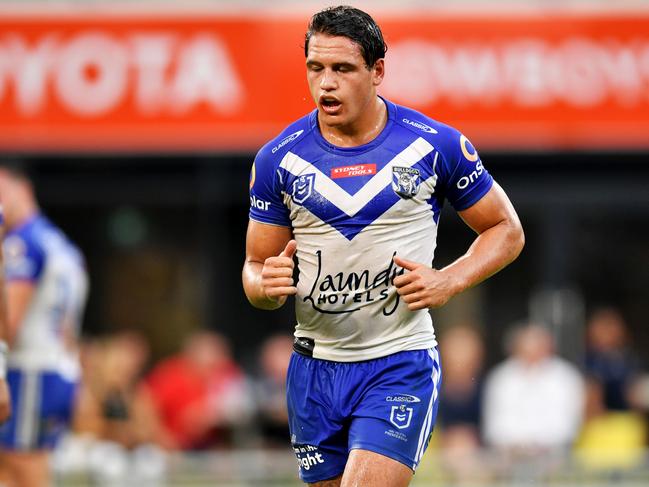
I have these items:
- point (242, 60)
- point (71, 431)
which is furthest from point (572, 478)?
point (242, 60)

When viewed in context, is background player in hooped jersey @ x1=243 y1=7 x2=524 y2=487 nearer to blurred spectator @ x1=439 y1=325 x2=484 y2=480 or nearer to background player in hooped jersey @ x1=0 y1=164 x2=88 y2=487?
background player in hooped jersey @ x1=0 y1=164 x2=88 y2=487

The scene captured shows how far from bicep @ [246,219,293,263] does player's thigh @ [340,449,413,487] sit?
0.95 metres

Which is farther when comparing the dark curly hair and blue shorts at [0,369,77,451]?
blue shorts at [0,369,77,451]

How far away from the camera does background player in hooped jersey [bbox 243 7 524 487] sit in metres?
5.75

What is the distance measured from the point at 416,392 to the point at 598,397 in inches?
309

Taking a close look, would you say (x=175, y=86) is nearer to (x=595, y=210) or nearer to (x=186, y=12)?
(x=186, y=12)

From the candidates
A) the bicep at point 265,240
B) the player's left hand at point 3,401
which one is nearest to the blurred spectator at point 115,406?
the player's left hand at point 3,401

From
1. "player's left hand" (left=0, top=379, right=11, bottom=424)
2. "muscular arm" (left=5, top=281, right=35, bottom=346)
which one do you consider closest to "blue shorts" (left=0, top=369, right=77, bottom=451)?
"muscular arm" (left=5, top=281, right=35, bottom=346)

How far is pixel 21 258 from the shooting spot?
8.70m

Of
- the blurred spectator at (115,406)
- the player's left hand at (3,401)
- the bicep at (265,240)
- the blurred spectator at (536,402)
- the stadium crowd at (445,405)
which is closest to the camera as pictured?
the bicep at (265,240)

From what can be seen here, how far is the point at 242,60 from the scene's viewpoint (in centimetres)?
1366

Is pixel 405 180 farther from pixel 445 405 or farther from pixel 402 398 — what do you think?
pixel 445 405

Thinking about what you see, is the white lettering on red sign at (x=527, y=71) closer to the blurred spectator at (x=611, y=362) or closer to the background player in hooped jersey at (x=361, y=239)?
the blurred spectator at (x=611, y=362)

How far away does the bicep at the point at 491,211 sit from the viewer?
592 cm
